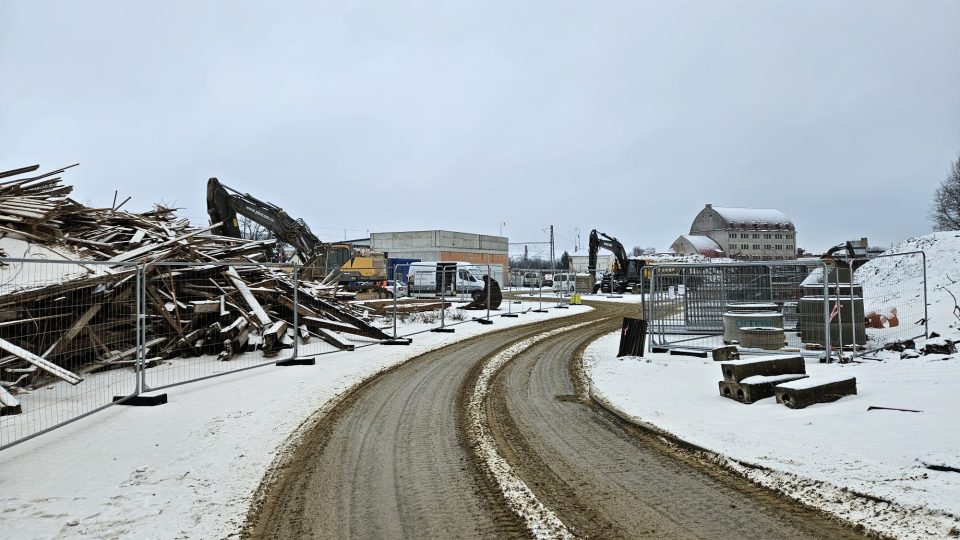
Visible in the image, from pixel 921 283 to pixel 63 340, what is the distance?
1721 cm

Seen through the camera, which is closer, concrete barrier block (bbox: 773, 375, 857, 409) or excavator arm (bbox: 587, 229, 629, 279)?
concrete barrier block (bbox: 773, 375, 857, 409)

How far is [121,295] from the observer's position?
31.5 feet

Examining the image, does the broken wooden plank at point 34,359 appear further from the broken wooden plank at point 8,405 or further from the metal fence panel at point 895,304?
the metal fence panel at point 895,304

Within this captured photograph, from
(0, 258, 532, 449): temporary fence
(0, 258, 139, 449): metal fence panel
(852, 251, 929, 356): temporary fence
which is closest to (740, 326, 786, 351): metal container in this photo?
(852, 251, 929, 356): temporary fence

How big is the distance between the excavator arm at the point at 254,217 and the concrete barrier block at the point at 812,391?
1619cm

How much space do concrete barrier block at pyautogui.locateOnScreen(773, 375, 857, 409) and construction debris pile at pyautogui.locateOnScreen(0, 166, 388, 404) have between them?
27.2ft

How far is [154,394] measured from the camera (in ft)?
26.2

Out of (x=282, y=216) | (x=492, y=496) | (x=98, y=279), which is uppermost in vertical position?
(x=282, y=216)

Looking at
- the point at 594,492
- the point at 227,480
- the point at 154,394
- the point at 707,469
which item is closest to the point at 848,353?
the point at 707,469

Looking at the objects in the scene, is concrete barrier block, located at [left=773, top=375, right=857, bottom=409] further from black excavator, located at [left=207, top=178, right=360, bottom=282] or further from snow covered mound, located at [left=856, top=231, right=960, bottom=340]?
black excavator, located at [left=207, top=178, right=360, bottom=282]

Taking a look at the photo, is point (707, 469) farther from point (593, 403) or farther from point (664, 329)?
point (664, 329)

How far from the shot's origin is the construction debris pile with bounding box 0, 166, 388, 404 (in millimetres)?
8234

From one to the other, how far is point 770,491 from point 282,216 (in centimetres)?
2027

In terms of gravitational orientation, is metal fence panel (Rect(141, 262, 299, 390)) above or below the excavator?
below
